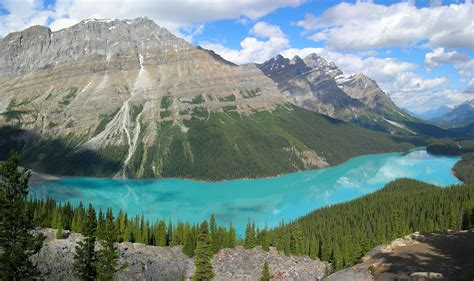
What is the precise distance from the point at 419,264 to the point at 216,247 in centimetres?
4752

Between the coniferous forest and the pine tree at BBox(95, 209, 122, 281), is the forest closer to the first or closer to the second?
the coniferous forest

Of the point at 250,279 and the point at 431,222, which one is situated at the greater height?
the point at 431,222

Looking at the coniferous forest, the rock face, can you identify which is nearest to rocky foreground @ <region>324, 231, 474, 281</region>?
the coniferous forest

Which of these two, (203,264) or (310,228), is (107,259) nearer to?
(203,264)

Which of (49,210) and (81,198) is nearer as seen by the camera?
(49,210)

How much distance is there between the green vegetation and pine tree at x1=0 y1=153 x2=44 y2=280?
59.8m

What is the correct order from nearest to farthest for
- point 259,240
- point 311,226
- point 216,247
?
point 216,247 → point 259,240 → point 311,226

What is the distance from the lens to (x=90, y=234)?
46875 mm

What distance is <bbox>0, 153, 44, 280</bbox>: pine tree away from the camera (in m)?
32.7

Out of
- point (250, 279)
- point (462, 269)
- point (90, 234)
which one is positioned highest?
point (90, 234)

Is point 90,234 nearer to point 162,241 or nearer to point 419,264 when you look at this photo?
point 419,264

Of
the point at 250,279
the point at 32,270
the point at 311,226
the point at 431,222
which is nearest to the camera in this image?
the point at 32,270

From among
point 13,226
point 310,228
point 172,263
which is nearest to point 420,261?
point 13,226

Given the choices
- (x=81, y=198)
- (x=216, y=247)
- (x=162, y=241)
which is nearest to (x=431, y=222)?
(x=216, y=247)
